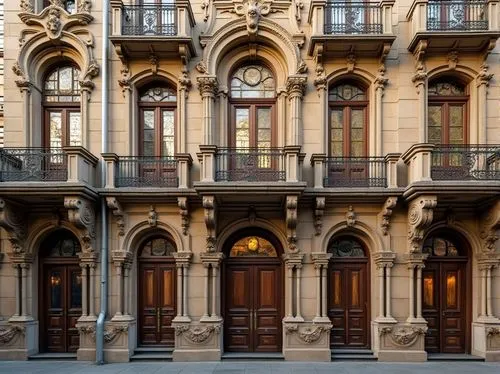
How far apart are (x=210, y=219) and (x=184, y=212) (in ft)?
2.93

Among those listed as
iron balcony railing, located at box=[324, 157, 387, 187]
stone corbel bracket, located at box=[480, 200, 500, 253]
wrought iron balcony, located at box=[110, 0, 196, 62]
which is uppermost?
wrought iron balcony, located at box=[110, 0, 196, 62]

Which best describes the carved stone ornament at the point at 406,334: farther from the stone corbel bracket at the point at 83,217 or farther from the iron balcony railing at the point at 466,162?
the stone corbel bracket at the point at 83,217

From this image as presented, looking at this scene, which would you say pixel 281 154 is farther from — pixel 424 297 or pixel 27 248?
pixel 27 248

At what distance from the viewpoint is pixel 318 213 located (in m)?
12.1

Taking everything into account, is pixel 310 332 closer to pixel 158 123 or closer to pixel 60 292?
pixel 60 292

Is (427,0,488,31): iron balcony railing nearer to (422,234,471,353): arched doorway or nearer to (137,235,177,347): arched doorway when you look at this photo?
(422,234,471,353): arched doorway

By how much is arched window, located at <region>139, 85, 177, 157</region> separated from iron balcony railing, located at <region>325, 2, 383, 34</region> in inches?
206

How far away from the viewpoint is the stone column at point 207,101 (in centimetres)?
1230

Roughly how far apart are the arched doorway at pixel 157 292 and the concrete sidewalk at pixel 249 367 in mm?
973

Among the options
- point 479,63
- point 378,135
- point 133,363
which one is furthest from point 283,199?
A: point 479,63

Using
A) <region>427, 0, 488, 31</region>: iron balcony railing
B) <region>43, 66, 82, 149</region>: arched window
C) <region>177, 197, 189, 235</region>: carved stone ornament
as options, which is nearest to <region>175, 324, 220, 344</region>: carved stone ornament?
<region>177, 197, 189, 235</region>: carved stone ornament

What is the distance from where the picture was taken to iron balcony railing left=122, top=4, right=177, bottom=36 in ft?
40.2

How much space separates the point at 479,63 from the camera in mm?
12344

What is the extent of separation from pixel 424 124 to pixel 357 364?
23.6ft
